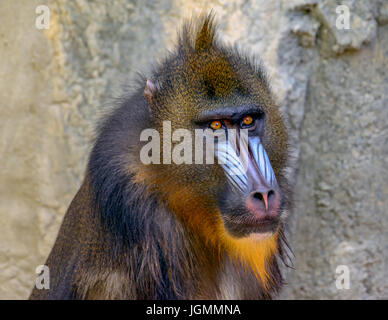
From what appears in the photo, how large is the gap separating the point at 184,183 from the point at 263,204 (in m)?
0.48

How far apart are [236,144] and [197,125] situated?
0.23 metres

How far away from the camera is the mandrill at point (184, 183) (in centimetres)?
306

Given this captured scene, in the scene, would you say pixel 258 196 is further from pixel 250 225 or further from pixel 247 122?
pixel 247 122

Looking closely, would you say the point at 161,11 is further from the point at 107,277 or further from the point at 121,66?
the point at 107,277

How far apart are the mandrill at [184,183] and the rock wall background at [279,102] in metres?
1.07

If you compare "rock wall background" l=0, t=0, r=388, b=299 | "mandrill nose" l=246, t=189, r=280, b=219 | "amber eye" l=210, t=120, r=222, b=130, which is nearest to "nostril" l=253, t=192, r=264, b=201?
"mandrill nose" l=246, t=189, r=280, b=219

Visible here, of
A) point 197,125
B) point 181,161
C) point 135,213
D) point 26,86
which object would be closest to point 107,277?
point 135,213

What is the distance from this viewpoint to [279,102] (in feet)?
14.2

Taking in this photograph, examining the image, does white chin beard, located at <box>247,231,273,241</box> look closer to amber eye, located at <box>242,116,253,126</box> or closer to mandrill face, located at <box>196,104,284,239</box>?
mandrill face, located at <box>196,104,284,239</box>

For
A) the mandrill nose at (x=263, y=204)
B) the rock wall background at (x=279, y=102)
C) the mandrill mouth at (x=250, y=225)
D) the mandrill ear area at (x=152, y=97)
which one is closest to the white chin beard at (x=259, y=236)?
the mandrill mouth at (x=250, y=225)

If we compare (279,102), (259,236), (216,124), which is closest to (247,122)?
(216,124)

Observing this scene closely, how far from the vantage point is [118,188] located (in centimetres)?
328

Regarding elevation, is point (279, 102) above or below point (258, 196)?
above

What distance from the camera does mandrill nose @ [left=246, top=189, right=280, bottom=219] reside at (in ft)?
9.38
